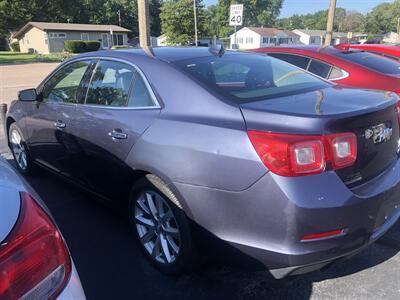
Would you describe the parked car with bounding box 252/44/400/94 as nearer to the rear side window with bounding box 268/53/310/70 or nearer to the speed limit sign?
the rear side window with bounding box 268/53/310/70

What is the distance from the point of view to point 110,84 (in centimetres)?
345

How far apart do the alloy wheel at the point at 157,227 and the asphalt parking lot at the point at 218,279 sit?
180 millimetres

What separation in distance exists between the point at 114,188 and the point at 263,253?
147cm

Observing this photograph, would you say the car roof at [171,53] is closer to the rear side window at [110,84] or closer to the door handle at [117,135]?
the rear side window at [110,84]

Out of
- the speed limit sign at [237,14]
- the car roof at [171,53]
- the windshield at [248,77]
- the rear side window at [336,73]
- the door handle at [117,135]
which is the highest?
the speed limit sign at [237,14]

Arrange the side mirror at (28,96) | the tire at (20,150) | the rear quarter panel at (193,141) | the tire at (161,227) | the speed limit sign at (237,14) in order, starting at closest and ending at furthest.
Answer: the rear quarter panel at (193,141), the tire at (161,227), the side mirror at (28,96), the tire at (20,150), the speed limit sign at (237,14)

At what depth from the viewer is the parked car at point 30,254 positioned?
130 centimetres

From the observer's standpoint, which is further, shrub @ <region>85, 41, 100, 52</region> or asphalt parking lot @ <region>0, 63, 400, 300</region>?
shrub @ <region>85, 41, 100, 52</region>

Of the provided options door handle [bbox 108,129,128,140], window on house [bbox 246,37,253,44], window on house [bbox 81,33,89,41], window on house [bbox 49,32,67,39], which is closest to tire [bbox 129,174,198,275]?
door handle [bbox 108,129,128,140]

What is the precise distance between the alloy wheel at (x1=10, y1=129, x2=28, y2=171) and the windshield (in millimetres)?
2920

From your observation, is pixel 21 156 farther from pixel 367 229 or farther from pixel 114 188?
pixel 367 229

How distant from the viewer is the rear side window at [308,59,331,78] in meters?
5.40

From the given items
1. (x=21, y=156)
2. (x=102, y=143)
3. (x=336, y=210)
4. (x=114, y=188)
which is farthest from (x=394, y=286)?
(x=21, y=156)

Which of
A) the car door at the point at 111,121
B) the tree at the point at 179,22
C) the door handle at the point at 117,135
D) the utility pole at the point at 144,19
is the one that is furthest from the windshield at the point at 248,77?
the tree at the point at 179,22
